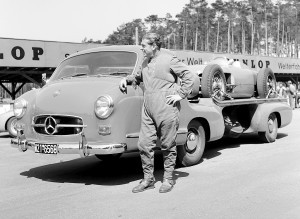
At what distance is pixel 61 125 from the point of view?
532 cm

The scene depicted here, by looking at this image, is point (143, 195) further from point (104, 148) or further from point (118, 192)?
point (104, 148)

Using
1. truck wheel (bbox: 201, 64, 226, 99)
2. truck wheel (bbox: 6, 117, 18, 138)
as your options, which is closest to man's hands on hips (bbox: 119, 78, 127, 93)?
truck wheel (bbox: 201, 64, 226, 99)

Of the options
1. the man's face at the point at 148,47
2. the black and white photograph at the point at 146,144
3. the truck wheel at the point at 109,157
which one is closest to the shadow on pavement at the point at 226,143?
the black and white photograph at the point at 146,144

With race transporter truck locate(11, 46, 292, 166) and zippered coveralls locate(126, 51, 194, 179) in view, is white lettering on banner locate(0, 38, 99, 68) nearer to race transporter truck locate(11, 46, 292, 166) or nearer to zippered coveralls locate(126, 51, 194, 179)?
race transporter truck locate(11, 46, 292, 166)

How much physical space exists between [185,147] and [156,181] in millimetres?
1035

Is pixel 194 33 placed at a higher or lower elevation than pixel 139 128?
higher

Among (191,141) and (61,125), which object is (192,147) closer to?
(191,141)


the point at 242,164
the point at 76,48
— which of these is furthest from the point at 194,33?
the point at 242,164

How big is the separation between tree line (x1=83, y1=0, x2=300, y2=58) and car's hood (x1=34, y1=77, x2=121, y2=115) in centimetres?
8173

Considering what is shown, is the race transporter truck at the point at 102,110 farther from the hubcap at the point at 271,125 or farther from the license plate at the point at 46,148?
the hubcap at the point at 271,125

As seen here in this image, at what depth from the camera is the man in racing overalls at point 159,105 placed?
16.1 feet

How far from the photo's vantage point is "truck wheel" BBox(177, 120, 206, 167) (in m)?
6.24

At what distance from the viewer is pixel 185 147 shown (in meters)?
6.32

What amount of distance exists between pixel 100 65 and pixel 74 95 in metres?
0.99
